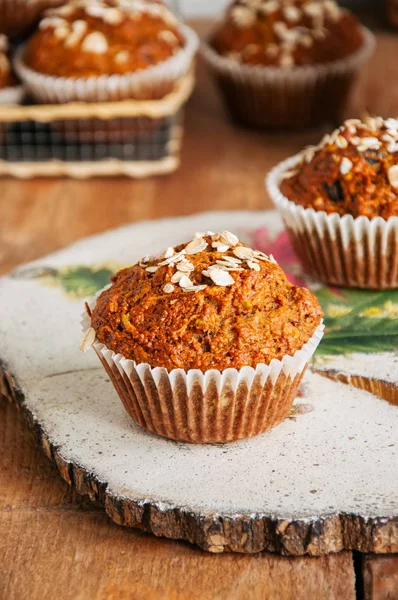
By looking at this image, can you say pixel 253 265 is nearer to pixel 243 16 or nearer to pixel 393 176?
pixel 393 176

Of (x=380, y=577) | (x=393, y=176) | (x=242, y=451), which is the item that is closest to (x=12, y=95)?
(x=393, y=176)

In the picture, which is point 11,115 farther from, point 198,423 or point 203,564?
point 203,564

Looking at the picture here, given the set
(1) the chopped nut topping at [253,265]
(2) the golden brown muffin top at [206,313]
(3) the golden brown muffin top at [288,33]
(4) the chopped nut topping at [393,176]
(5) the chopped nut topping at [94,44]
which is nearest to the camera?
(2) the golden brown muffin top at [206,313]

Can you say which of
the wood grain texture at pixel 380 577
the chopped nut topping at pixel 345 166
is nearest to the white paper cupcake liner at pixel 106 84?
the chopped nut topping at pixel 345 166

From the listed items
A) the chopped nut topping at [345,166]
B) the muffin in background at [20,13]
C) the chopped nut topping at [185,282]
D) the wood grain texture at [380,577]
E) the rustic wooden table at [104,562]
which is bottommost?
the muffin in background at [20,13]

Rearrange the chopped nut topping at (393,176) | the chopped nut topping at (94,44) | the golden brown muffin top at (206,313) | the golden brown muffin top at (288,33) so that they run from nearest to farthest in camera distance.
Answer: the golden brown muffin top at (206,313), the chopped nut topping at (393,176), the chopped nut topping at (94,44), the golden brown muffin top at (288,33)

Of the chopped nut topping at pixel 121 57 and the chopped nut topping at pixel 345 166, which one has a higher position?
the chopped nut topping at pixel 345 166

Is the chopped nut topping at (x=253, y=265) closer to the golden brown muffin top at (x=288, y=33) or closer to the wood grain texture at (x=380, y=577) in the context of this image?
the wood grain texture at (x=380, y=577)

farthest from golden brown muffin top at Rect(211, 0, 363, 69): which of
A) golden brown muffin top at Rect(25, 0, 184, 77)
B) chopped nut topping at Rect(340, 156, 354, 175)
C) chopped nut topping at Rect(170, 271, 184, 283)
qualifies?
chopped nut topping at Rect(170, 271, 184, 283)
